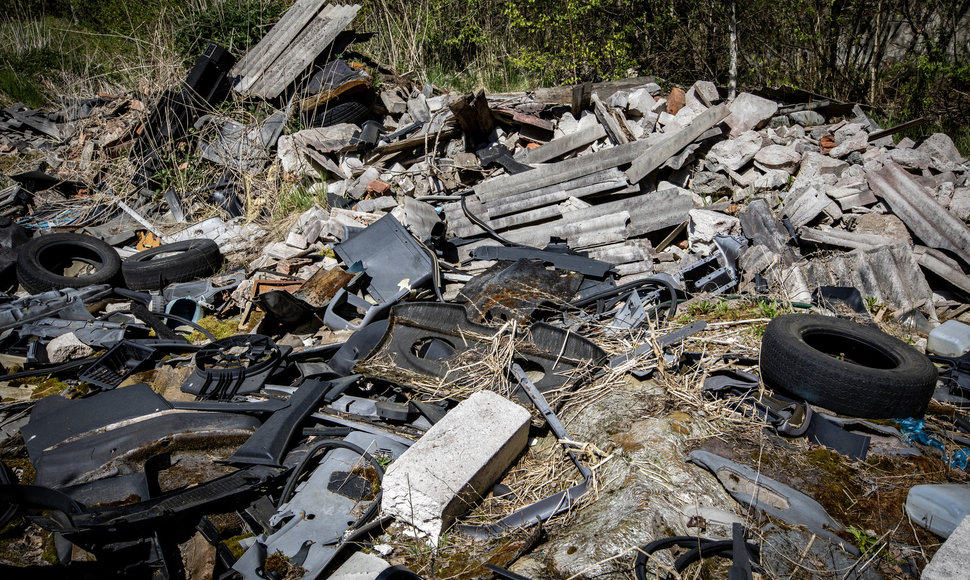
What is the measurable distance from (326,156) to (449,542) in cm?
596

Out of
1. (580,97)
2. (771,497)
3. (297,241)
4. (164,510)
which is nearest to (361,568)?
(164,510)

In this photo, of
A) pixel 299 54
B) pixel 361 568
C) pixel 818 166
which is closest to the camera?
pixel 361 568

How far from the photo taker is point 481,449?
2881 mm

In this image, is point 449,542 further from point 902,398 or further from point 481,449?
point 902,398

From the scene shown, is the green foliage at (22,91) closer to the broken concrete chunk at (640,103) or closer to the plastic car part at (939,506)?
the broken concrete chunk at (640,103)

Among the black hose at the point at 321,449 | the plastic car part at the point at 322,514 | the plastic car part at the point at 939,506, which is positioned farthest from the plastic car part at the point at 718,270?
the black hose at the point at 321,449

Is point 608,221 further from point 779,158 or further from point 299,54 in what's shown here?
point 299,54

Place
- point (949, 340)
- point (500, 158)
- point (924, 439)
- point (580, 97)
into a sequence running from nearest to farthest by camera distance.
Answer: point (924, 439)
point (949, 340)
point (500, 158)
point (580, 97)

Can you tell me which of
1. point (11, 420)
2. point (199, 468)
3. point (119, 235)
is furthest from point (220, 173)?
point (199, 468)

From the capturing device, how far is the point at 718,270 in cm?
488

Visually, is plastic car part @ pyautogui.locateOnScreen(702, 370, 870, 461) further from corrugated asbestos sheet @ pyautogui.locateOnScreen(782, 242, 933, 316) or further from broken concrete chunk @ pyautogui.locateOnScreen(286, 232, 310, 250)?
broken concrete chunk @ pyautogui.locateOnScreen(286, 232, 310, 250)

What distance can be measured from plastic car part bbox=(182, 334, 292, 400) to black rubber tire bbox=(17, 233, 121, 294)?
2.70 m

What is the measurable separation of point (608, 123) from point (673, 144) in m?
0.93

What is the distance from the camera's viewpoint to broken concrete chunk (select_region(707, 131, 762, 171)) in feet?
19.7
